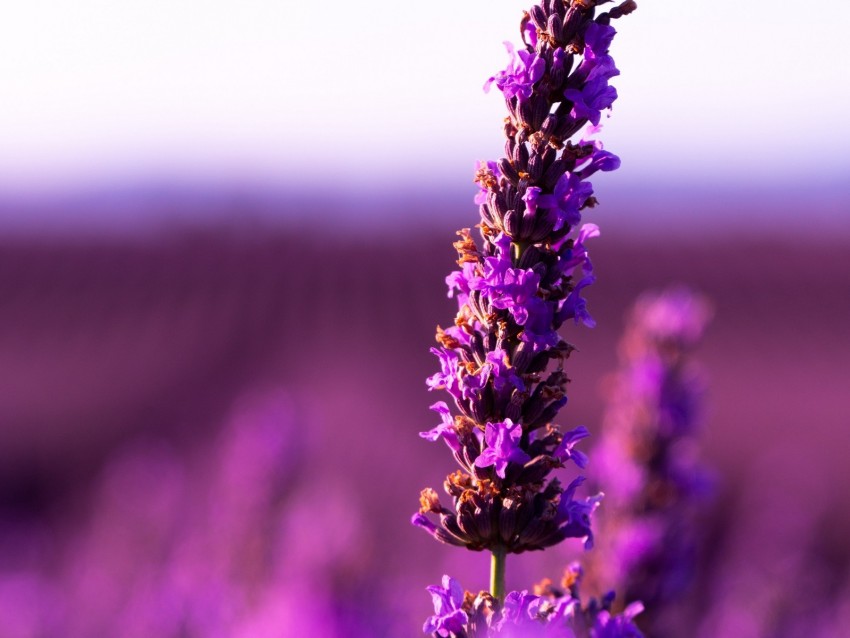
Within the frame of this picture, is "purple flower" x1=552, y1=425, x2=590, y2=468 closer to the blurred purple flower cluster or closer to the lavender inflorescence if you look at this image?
the lavender inflorescence

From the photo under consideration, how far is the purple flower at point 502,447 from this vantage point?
241cm

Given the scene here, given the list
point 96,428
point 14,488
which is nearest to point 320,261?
point 96,428

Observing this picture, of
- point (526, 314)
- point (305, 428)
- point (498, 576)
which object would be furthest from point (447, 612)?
point (305, 428)

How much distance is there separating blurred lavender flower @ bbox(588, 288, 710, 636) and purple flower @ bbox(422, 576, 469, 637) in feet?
6.47

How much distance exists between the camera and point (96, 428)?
2653cm

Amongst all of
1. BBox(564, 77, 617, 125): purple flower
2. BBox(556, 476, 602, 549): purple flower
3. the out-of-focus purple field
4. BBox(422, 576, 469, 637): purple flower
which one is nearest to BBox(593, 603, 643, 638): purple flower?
BBox(556, 476, 602, 549): purple flower

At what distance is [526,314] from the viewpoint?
240 centimetres

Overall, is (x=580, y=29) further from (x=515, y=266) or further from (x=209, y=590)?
(x=209, y=590)

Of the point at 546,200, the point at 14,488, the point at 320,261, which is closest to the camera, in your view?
the point at 546,200

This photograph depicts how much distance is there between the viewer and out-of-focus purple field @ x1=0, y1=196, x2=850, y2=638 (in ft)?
26.1

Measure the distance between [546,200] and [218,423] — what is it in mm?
24767

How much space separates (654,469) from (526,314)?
2628 mm

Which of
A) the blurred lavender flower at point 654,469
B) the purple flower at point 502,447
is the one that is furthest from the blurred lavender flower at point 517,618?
the blurred lavender flower at point 654,469

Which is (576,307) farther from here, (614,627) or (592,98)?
(614,627)
